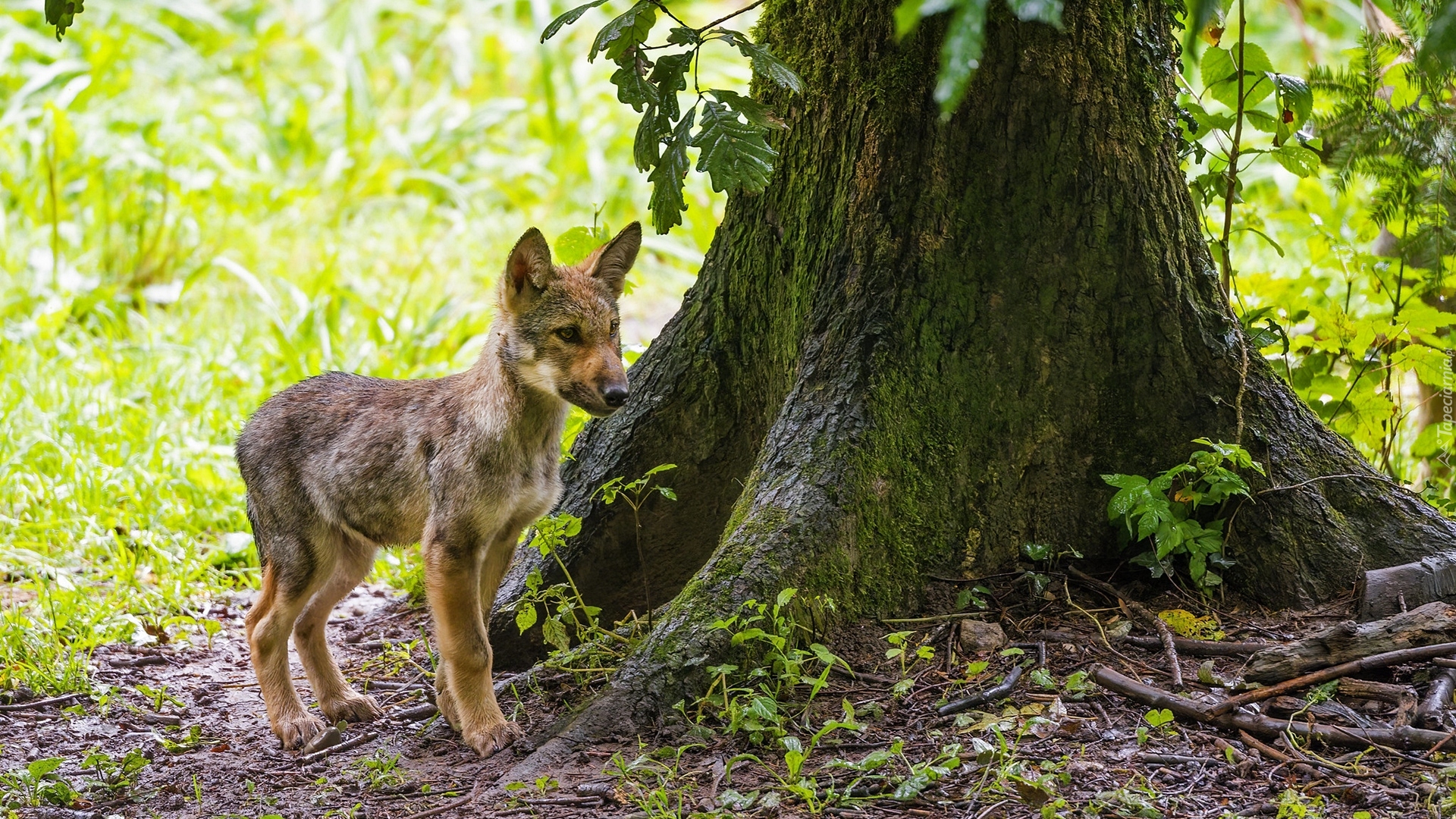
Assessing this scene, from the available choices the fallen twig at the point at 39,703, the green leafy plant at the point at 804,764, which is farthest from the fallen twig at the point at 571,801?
the fallen twig at the point at 39,703

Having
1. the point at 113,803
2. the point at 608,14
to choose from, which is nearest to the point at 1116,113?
the point at 113,803

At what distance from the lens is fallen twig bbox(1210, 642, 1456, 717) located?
3420 millimetres

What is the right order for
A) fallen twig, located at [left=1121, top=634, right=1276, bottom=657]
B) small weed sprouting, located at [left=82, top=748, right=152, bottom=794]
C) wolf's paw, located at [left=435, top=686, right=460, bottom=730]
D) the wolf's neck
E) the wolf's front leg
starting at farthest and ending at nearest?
the wolf's neck
wolf's paw, located at [left=435, top=686, right=460, bottom=730]
the wolf's front leg
small weed sprouting, located at [left=82, top=748, right=152, bottom=794]
fallen twig, located at [left=1121, top=634, right=1276, bottom=657]

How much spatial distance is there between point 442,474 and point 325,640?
0.93m

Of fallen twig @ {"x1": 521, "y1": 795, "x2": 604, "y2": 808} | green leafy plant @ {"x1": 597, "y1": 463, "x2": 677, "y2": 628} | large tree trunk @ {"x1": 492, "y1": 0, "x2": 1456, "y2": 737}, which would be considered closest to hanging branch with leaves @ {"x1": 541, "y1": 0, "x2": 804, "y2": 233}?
large tree trunk @ {"x1": 492, "y1": 0, "x2": 1456, "y2": 737}

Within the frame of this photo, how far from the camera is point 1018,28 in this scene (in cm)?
394

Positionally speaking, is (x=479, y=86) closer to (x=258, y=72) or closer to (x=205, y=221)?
(x=258, y=72)

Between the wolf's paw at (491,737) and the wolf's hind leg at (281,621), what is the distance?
740 millimetres

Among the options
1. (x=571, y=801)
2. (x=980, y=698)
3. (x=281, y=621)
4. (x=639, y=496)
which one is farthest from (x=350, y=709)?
(x=980, y=698)

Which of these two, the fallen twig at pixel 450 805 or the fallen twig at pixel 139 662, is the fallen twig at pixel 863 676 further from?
the fallen twig at pixel 139 662

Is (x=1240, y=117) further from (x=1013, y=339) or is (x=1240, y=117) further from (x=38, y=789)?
(x=38, y=789)

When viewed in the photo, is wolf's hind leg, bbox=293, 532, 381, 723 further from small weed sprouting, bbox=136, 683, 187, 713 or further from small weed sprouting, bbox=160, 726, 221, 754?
small weed sprouting, bbox=136, 683, 187, 713

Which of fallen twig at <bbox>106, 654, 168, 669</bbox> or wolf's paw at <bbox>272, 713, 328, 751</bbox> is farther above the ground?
fallen twig at <bbox>106, 654, 168, 669</bbox>

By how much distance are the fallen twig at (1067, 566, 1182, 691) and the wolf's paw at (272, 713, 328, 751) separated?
2639 millimetres
